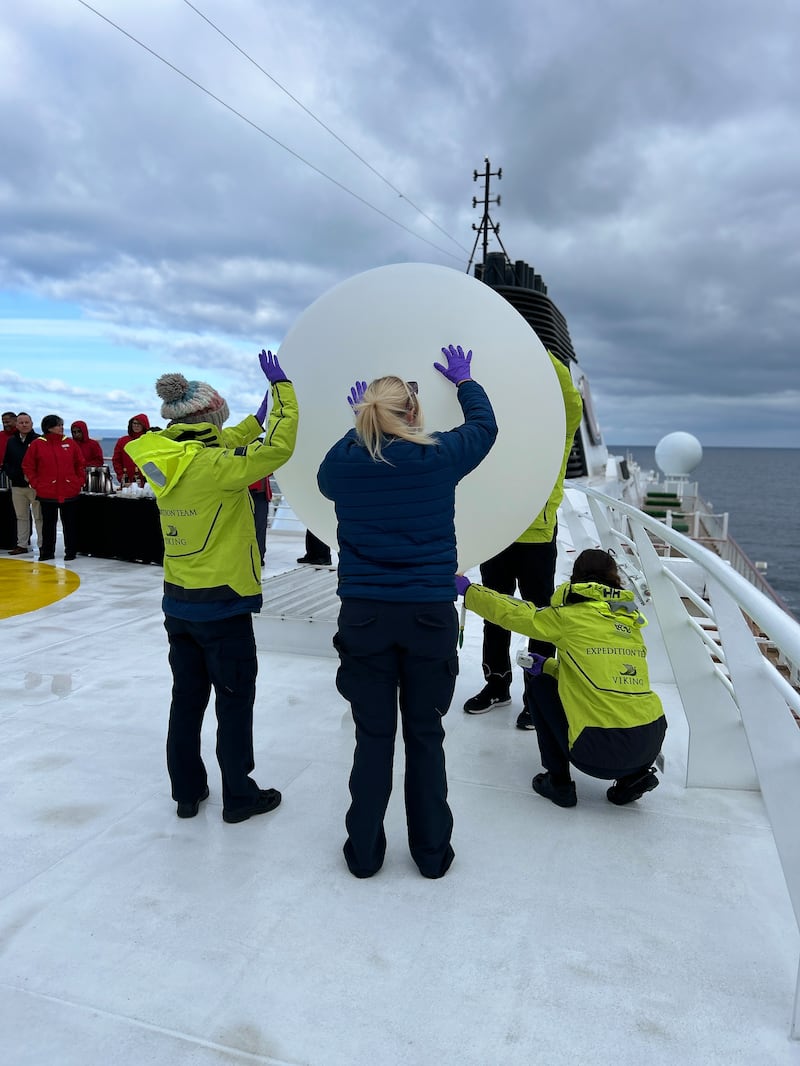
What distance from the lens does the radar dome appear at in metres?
29.7

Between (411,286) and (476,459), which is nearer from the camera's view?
(476,459)

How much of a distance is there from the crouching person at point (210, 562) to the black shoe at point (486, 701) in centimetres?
129

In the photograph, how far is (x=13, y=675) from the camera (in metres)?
4.15

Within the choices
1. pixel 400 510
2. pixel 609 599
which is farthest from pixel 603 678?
pixel 400 510

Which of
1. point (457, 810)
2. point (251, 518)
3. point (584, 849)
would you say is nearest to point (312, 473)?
point (251, 518)

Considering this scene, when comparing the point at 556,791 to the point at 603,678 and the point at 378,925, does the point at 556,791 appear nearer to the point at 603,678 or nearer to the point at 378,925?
the point at 603,678

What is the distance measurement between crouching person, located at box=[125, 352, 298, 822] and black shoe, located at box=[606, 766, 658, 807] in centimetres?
129

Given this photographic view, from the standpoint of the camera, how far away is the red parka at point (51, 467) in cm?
754

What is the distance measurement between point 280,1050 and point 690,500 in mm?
29530

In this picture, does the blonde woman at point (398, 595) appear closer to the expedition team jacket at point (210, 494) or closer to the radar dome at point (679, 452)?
the expedition team jacket at point (210, 494)

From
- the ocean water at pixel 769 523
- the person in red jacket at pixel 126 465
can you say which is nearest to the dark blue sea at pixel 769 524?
the ocean water at pixel 769 523

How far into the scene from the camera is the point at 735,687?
6.11 ft

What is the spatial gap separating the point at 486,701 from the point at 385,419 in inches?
80.7

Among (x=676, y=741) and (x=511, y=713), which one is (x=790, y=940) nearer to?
(x=676, y=741)
